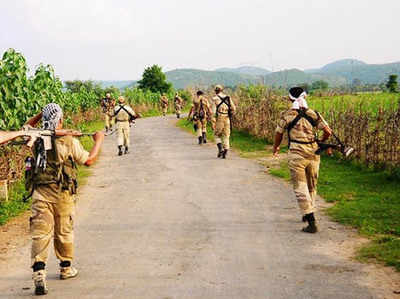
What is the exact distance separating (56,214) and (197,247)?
2.07 meters

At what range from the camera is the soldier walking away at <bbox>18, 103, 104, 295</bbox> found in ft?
18.9

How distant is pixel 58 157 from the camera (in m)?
5.88

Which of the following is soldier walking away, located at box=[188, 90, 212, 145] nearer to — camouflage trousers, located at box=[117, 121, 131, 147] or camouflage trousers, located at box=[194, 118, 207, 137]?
camouflage trousers, located at box=[194, 118, 207, 137]

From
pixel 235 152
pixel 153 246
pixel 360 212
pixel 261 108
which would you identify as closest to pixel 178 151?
pixel 235 152

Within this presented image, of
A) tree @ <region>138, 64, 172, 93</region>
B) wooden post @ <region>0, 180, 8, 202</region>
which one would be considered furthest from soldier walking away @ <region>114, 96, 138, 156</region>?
tree @ <region>138, 64, 172, 93</region>

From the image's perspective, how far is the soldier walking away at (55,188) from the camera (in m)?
5.75

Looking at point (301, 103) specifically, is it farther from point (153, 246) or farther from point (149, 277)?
point (149, 277)

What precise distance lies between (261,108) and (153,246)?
43.5ft

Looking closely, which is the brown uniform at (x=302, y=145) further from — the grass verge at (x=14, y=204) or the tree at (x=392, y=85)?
the tree at (x=392, y=85)

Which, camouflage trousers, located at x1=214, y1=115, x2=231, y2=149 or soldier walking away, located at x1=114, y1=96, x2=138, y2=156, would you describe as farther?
soldier walking away, located at x1=114, y1=96, x2=138, y2=156

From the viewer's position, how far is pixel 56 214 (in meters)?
5.94

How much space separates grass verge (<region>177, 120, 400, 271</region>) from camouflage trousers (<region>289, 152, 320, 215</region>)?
81 cm

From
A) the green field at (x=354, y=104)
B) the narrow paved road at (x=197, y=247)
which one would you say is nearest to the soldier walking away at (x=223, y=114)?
the narrow paved road at (x=197, y=247)

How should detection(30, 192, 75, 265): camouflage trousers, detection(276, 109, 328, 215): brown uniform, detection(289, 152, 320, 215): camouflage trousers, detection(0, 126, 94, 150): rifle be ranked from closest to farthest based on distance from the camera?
detection(0, 126, 94, 150): rifle, detection(30, 192, 75, 265): camouflage trousers, detection(289, 152, 320, 215): camouflage trousers, detection(276, 109, 328, 215): brown uniform
